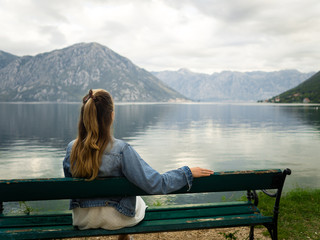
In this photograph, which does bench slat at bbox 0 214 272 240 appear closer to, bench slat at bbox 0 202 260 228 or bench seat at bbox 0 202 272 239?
bench seat at bbox 0 202 272 239

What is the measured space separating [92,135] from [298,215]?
20.0 ft

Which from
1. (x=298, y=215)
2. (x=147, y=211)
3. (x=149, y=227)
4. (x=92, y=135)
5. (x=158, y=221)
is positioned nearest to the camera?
(x=92, y=135)

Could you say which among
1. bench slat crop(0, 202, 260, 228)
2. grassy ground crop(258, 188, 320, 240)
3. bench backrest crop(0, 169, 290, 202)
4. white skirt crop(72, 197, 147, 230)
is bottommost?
grassy ground crop(258, 188, 320, 240)

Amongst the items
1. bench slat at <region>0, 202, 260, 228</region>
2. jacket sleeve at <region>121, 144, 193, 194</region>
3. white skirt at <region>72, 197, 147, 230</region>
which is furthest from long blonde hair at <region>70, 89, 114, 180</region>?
bench slat at <region>0, 202, 260, 228</region>

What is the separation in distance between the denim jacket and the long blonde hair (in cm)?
12

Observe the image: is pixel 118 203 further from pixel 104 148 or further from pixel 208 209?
pixel 208 209

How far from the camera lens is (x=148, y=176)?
350 cm

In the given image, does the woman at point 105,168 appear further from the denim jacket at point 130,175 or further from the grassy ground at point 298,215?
the grassy ground at point 298,215

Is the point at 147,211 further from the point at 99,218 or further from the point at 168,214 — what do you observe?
the point at 99,218

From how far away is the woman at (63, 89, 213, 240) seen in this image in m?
3.47

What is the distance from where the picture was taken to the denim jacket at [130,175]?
346 cm

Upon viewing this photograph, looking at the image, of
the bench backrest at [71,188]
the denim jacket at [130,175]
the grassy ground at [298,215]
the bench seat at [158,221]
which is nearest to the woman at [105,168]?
the denim jacket at [130,175]

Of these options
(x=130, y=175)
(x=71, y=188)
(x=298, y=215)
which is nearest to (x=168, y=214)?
(x=130, y=175)

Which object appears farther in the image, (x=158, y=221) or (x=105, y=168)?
(x=158, y=221)
